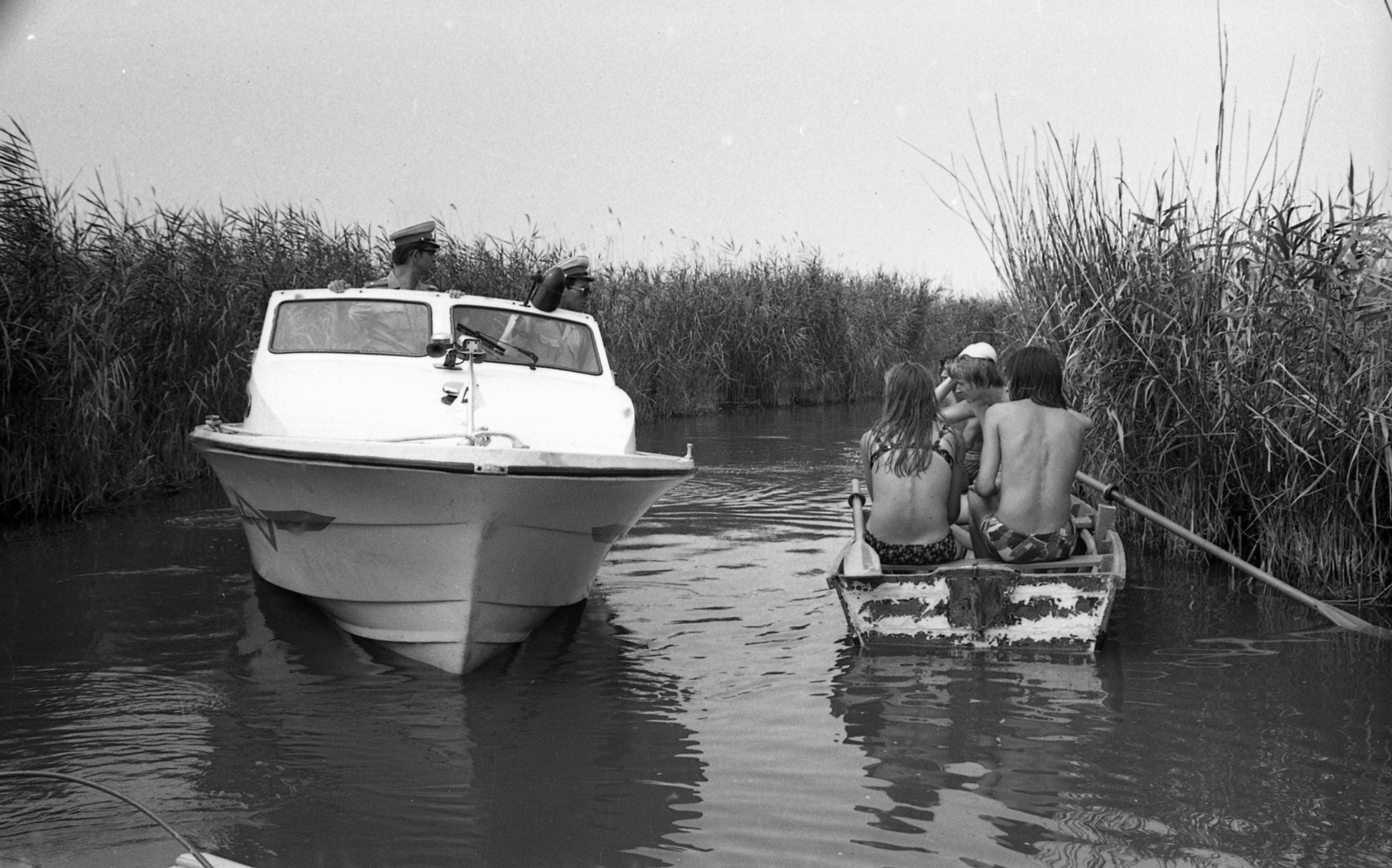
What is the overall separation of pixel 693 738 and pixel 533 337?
10.8 ft

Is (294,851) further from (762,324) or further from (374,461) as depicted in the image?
(762,324)

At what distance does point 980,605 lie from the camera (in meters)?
6.07

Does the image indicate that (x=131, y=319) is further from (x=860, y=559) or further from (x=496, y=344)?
(x=860, y=559)

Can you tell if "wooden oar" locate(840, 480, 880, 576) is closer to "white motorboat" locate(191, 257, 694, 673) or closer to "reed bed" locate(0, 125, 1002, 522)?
"white motorboat" locate(191, 257, 694, 673)

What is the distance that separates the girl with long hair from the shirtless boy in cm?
23

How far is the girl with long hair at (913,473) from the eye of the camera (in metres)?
6.17

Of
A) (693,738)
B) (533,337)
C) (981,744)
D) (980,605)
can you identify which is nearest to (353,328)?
(533,337)

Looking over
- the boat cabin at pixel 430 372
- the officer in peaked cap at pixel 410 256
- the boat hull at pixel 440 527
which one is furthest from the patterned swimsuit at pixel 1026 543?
the officer in peaked cap at pixel 410 256

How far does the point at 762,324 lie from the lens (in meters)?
23.4

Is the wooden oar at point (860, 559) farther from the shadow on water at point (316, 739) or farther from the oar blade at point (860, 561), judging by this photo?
the shadow on water at point (316, 739)

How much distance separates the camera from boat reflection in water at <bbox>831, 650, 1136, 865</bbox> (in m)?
4.04

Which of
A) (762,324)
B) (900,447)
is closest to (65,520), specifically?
(900,447)

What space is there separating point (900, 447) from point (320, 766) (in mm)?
3027

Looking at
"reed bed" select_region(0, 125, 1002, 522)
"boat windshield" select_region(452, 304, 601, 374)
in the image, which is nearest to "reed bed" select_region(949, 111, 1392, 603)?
"boat windshield" select_region(452, 304, 601, 374)
